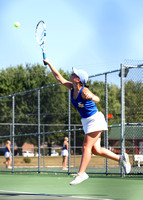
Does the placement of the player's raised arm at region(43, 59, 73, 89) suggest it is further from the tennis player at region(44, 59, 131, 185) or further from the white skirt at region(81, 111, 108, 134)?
the white skirt at region(81, 111, 108, 134)

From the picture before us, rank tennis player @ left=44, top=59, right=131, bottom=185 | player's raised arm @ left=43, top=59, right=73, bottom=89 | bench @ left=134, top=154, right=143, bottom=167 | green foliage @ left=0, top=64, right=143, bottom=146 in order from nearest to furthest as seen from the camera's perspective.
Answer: tennis player @ left=44, top=59, right=131, bottom=185 < player's raised arm @ left=43, top=59, right=73, bottom=89 < bench @ left=134, top=154, right=143, bottom=167 < green foliage @ left=0, top=64, right=143, bottom=146

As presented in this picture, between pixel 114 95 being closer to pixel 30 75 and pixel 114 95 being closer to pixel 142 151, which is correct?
pixel 30 75

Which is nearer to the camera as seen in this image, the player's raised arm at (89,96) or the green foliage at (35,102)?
the player's raised arm at (89,96)

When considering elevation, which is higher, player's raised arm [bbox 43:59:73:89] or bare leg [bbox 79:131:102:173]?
player's raised arm [bbox 43:59:73:89]

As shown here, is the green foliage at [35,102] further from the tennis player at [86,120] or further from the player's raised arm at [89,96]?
the player's raised arm at [89,96]

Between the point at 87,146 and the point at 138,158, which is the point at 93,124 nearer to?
the point at 87,146

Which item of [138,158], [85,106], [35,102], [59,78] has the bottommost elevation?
[138,158]

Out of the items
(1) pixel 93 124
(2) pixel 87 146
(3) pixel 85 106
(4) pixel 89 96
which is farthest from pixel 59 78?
(2) pixel 87 146

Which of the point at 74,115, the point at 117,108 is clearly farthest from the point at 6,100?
the point at 117,108

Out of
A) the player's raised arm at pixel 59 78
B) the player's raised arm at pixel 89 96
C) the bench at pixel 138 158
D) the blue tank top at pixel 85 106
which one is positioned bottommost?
the bench at pixel 138 158

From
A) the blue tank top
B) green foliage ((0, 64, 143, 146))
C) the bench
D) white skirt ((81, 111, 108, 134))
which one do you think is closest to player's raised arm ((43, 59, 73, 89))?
the blue tank top

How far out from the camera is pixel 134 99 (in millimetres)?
11891

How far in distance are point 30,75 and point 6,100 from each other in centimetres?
803

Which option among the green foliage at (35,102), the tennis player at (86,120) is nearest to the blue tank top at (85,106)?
the tennis player at (86,120)
